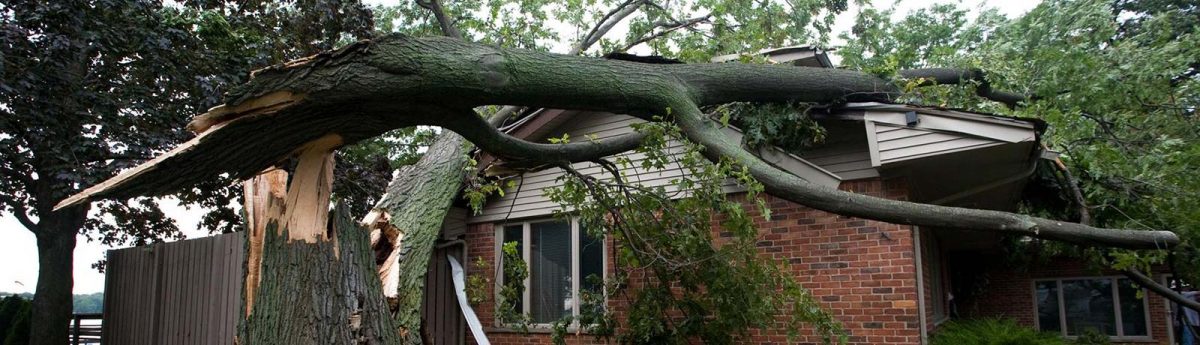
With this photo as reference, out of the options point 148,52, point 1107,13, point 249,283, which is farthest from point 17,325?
point 1107,13

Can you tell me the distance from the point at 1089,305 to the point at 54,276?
64.0ft

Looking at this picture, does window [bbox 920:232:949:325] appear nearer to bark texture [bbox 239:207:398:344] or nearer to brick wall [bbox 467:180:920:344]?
brick wall [bbox 467:180:920:344]

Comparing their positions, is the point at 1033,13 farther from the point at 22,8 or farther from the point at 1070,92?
the point at 22,8

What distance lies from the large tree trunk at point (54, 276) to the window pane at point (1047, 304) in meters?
18.5

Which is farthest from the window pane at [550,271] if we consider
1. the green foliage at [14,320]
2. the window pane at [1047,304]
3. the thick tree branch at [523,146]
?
the window pane at [1047,304]

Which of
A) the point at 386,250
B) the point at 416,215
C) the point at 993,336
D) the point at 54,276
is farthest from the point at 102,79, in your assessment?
the point at 993,336

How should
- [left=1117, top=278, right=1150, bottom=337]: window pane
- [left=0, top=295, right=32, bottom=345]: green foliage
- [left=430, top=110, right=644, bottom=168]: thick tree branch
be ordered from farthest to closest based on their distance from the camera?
[left=1117, top=278, right=1150, bottom=337]: window pane < [left=0, top=295, right=32, bottom=345]: green foliage < [left=430, top=110, right=644, bottom=168]: thick tree branch

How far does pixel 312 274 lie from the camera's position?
148 inches

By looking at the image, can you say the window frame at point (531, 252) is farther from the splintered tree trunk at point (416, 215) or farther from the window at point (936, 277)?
the window at point (936, 277)

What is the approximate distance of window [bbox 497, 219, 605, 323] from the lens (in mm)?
8711

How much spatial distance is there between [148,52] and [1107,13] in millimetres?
14217

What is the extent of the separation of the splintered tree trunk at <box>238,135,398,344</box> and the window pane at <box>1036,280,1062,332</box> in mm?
17125

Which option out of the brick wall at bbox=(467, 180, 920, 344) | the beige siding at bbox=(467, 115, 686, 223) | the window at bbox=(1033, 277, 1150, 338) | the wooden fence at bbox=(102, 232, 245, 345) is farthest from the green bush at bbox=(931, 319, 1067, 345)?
the window at bbox=(1033, 277, 1150, 338)

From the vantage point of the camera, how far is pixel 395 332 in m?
4.03
